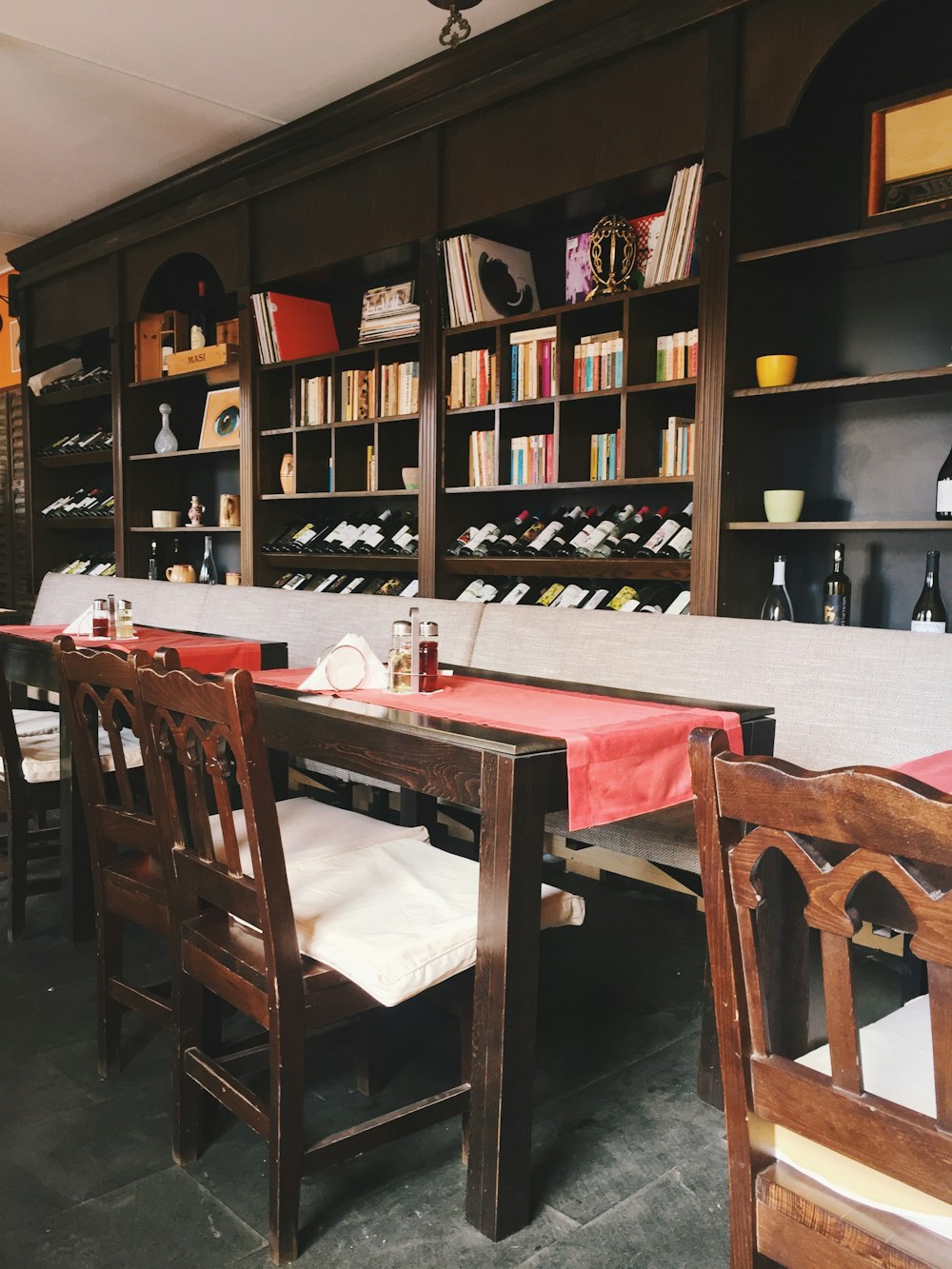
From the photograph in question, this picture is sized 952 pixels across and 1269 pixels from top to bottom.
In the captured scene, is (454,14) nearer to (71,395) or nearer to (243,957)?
(243,957)

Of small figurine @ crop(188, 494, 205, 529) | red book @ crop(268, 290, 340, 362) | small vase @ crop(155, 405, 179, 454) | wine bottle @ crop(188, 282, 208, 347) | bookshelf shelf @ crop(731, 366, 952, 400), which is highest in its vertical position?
wine bottle @ crop(188, 282, 208, 347)

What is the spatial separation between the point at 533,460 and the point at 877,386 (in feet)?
4.40

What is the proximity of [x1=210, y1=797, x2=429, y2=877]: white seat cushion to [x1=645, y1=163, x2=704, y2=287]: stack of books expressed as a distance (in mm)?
2130

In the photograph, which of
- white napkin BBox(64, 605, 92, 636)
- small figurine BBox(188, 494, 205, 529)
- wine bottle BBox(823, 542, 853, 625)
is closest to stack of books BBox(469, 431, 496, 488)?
wine bottle BBox(823, 542, 853, 625)

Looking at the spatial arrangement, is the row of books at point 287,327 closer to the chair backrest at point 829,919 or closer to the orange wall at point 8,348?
the orange wall at point 8,348

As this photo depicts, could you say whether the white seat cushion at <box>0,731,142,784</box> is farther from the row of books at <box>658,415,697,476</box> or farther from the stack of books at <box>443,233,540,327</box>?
the stack of books at <box>443,233,540,327</box>

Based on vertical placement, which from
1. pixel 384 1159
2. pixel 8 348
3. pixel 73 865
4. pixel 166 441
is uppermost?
pixel 8 348

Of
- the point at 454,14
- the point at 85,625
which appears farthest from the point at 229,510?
the point at 454,14

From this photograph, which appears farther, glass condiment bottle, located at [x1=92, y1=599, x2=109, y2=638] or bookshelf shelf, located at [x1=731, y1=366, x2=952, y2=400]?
glass condiment bottle, located at [x1=92, y1=599, x2=109, y2=638]

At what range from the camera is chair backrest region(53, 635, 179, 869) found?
69.0 inches

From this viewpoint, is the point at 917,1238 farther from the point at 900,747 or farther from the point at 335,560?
the point at 335,560

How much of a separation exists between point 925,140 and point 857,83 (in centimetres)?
52

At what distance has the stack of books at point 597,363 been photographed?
11.5 ft

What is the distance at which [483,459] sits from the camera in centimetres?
399
